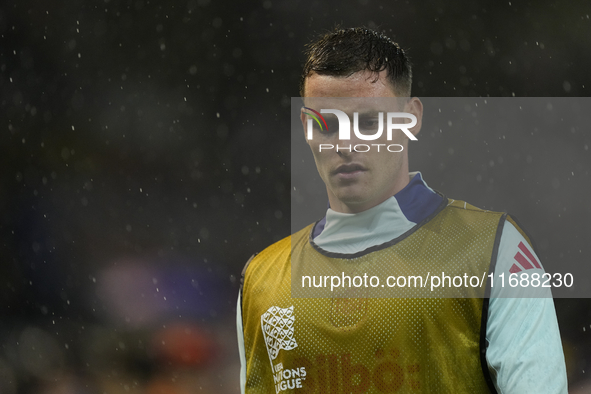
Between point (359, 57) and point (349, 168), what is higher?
point (359, 57)

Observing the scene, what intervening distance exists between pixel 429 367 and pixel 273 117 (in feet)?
8.13

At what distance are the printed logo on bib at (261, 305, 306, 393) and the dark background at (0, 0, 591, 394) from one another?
2.08m

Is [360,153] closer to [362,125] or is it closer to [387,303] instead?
[362,125]

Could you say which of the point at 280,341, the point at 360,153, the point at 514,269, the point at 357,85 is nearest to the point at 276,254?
the point at 280,341

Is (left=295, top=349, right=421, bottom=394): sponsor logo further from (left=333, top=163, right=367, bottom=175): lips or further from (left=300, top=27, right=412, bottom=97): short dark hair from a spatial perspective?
(left=300, top=27, right=412, bottom=97): short dark hair

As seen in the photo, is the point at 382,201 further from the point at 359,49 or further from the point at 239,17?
the point at 239,17

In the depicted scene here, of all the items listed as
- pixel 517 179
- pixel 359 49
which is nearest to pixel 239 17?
pixel 517 179

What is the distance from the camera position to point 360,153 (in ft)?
3.88

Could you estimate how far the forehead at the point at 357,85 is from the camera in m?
1.15

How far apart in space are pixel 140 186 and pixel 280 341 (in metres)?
2.64

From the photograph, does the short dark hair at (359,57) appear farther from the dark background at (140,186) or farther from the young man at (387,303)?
the dark background at (140,186)

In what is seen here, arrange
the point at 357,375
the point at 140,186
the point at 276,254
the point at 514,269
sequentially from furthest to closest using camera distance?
1. the point at 140,186
2. the point at 276,254
3. the point at 357,375
4. the point at 514,269

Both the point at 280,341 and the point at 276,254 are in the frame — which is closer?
the point at 280,341

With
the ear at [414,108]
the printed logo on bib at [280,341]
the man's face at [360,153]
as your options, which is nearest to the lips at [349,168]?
the man's face at [360,153]
